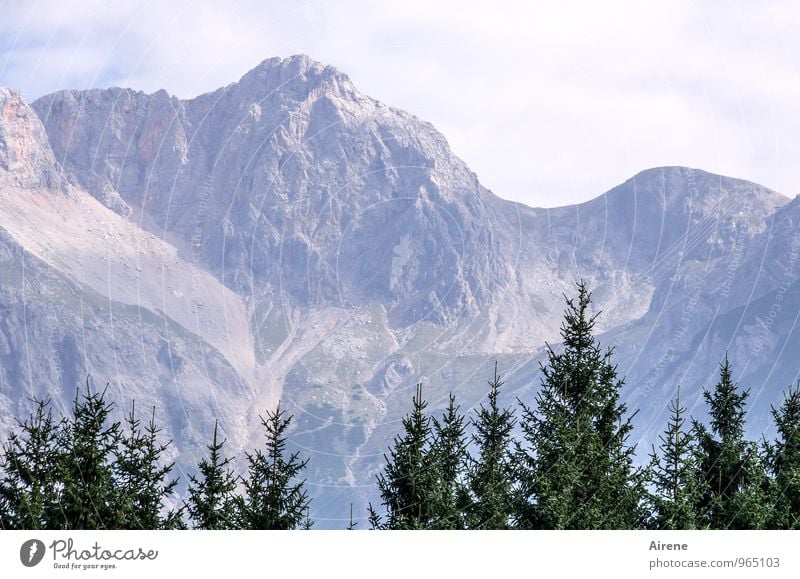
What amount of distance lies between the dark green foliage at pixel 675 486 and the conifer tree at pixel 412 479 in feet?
38.1

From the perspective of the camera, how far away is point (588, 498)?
6334 cm

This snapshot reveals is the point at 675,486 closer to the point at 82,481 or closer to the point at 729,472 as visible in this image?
the point at 729,472

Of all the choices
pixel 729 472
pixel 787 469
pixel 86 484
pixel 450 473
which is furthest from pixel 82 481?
pixel 787 469

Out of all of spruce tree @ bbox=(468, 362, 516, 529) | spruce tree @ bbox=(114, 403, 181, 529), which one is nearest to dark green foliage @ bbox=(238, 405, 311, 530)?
spruce tree @ bbox=(114, 403, 181, 529)

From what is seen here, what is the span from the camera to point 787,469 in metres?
74.9

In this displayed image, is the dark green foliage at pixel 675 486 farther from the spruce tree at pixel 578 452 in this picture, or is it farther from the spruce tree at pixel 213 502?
the spruce tree at pixel 213 502

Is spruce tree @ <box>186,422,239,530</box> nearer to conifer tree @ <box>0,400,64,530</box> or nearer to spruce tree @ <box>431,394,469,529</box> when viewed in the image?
conifer tree @ <box>0,400,64,530</box>

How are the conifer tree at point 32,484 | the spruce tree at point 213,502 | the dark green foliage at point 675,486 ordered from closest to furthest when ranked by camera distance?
the conifer tree at point 32,484, the dark green foliage at point 675,486, the spruce tree at point 213,502
